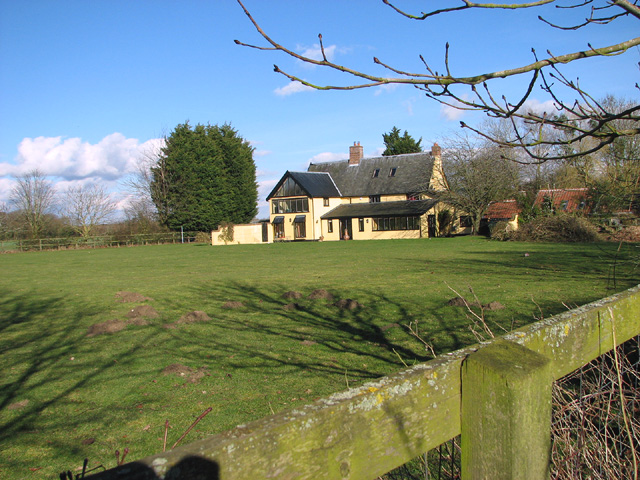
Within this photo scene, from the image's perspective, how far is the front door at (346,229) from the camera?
173 feet

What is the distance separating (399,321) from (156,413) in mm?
5359

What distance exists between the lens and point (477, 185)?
140 ft

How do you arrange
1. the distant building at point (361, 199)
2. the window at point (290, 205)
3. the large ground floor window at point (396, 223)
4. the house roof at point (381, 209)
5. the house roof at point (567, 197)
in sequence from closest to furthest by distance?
the house roof at point (567, 197)
the house roof at point (381, 209)
the large ground floor window at point (396, 223)
the distant building at point (361, 199)
the window at point (290, 205)

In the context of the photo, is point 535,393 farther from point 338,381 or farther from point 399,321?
point 399,321

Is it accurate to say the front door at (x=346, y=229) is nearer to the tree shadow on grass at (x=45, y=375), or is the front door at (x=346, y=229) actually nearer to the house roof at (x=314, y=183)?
the house roof at (x=314, y=183)

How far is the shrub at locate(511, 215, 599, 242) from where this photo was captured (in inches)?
1236

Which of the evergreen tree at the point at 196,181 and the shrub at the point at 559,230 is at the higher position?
the evergreen tree at the point at 196,181

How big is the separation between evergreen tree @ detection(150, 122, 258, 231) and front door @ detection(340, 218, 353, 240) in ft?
55.0

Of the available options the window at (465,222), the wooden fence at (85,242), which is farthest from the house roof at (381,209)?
the wooden fence at (85,242)

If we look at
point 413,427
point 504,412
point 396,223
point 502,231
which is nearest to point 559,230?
point 502,231

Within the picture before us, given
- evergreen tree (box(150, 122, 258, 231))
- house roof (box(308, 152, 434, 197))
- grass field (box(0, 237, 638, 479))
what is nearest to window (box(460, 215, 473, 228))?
house roof (box(308, 152, 434, 197))

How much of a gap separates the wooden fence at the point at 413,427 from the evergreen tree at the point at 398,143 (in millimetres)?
68539

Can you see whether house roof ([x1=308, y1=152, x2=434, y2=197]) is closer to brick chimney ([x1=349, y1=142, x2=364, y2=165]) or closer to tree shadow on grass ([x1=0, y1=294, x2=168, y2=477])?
brick chimney ([x1=349, y1=142, x2=364, y2=165])

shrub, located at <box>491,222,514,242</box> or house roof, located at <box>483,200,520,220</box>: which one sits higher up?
house roof, located at <box>483,200,520,220</box>
